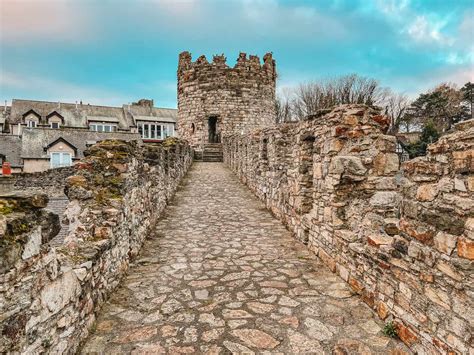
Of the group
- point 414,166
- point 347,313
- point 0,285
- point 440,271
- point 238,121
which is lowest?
point 347,313

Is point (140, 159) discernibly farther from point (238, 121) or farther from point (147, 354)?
point (238, 121)

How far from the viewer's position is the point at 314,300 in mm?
3725

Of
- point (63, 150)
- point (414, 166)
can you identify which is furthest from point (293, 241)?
point (63, 150)

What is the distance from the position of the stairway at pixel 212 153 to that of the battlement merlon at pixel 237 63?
17.7 feet

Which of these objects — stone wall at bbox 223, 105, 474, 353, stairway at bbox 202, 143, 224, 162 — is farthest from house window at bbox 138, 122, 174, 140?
stone wall at bbox 223, 105, 474, 353

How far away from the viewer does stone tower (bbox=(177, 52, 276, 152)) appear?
73.1ft

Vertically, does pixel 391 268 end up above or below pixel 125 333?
above

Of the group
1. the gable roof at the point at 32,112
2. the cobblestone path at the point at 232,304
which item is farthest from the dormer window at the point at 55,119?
the cobblestone path at the point at 232,304

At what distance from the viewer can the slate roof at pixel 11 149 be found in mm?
28094

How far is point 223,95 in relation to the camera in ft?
72.9

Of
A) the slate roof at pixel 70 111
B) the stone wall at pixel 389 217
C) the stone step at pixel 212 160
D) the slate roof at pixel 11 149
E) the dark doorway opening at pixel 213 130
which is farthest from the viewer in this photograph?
the slate roof at pixel 70 111

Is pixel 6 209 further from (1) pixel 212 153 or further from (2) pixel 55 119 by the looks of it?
(2) pixel 55 119

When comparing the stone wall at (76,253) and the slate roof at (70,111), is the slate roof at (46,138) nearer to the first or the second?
the slate roof at (70,111)

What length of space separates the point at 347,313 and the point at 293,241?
268cm
